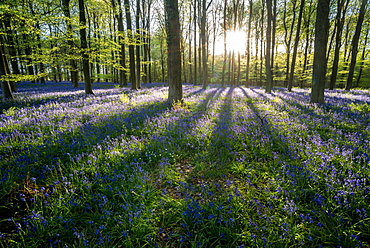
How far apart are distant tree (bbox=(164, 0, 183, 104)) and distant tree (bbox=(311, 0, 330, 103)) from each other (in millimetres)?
7486

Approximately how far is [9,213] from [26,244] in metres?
0.93

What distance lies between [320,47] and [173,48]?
7.96 meters

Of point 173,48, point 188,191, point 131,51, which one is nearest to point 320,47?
point 173,48

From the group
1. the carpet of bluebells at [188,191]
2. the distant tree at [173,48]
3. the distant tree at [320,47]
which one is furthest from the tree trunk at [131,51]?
the distant tree at [320,47]

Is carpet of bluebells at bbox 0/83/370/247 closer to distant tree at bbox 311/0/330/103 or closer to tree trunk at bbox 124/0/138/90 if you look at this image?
distant tree at bbox 311/0/330/103

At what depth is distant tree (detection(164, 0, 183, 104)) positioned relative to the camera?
29.1 feet

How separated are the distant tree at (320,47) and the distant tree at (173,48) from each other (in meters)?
7.49

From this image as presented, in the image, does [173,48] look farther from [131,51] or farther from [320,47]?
[131,51]

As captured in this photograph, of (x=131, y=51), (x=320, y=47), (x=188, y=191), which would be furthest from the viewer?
(x=131, y=51)

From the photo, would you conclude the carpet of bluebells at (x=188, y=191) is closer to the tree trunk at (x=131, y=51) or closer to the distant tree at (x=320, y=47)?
the distant tree at (x=320, y=47)

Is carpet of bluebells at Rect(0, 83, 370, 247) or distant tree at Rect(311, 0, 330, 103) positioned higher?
distant tree at Rect(311, 0, 330, 103)

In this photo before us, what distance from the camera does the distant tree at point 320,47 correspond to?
8914mm

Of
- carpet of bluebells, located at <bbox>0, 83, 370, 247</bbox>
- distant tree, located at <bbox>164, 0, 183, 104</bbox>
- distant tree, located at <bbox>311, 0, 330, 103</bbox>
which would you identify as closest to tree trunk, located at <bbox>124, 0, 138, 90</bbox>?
distant tree, located at <bbox>164, 0, 183, 104</bbox>

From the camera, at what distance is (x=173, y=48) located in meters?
9.12
